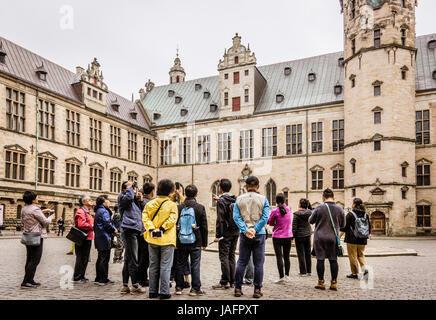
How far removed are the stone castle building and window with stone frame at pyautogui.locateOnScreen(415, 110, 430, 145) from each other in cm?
10

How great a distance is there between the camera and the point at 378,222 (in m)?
31.0

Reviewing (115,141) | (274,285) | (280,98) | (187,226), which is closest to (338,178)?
(280,98)

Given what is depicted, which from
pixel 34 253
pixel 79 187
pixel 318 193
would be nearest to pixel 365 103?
pixel 318 193

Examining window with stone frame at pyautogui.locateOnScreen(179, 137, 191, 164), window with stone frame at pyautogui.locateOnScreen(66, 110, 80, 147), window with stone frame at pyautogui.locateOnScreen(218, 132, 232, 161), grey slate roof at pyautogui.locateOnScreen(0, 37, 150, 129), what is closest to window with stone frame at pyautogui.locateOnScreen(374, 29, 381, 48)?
window with stone frame at pyautogui.locateOnScreen(218, 132, 232, 161)

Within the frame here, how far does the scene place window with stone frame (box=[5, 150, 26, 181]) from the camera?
2798cm

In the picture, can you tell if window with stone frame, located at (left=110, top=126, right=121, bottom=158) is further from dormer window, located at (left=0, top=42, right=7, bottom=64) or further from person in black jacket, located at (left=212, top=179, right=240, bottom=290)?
person in black jacket, located at (left=212, top=179, right=240, bottom=290)

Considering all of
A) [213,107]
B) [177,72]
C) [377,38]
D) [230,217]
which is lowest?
[230,217]

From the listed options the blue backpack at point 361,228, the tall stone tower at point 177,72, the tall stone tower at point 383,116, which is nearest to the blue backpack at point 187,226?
the blue backpack at point 361,228

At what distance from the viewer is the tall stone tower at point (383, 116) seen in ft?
100

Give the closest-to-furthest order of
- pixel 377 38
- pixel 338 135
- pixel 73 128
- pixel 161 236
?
1. pixel 161 236
2. pixel 377 38
3. pixel 73 128
4. pixel 338 135

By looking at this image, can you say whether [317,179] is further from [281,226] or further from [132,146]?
[281,226]

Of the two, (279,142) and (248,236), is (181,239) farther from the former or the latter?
(279,142)

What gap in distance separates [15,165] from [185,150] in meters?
17.7
